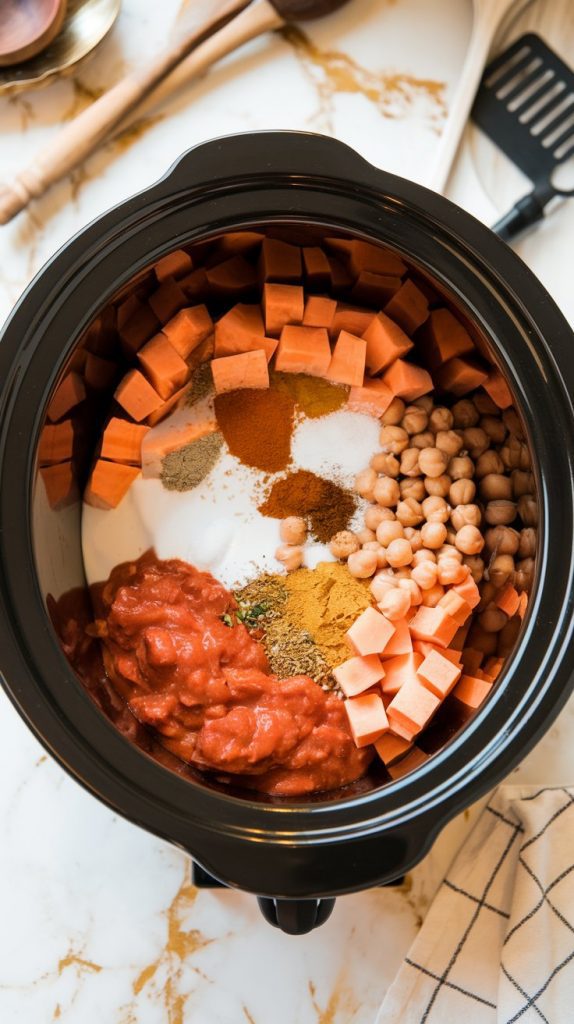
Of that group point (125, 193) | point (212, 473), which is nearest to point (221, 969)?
point (212, 473)

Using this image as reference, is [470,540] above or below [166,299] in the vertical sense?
below

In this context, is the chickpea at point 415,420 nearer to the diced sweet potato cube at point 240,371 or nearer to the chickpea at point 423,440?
the chickpea at point 423,440

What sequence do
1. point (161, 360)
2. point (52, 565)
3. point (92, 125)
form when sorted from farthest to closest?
point (92, 125)
point (161, 360)
point (52, 565)

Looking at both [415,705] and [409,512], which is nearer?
[415,705]

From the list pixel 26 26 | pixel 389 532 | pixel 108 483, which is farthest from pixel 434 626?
pixel 26 26

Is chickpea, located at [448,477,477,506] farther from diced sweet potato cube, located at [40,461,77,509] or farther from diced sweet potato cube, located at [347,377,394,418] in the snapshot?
diced sweet potato cube, located at [40,461,77,509]

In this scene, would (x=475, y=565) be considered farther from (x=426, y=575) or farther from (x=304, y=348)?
(x=304, y=348)

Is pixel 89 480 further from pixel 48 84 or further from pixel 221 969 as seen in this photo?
pixel 221 969
